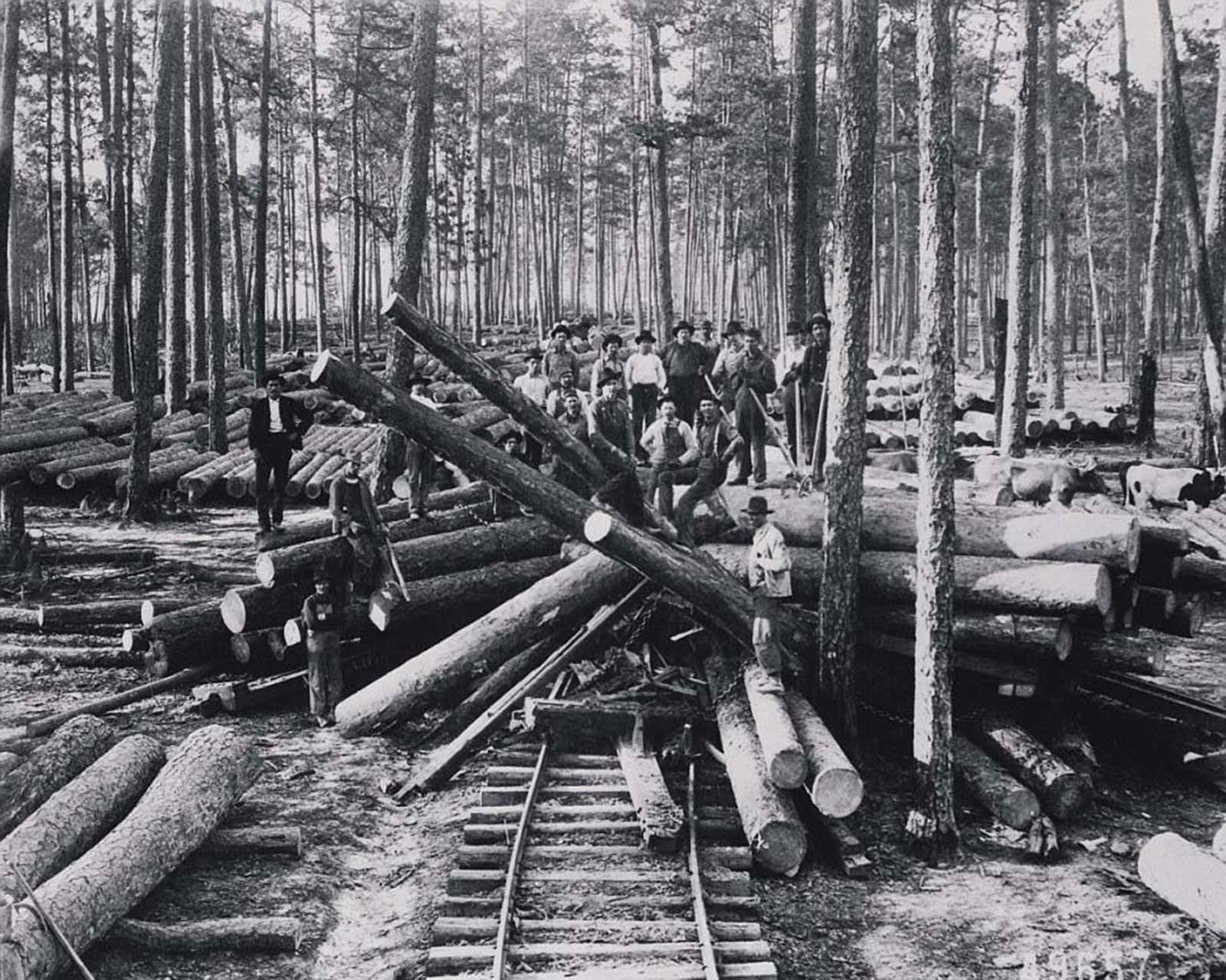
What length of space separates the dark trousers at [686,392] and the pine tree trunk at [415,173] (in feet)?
12.5

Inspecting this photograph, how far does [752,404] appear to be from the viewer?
1455 centimetres

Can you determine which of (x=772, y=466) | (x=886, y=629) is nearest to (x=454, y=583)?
(x=886, y=629)

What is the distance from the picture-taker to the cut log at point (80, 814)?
6.11 m

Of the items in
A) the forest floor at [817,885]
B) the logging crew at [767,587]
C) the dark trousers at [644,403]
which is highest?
the dark trousers at [644,403]

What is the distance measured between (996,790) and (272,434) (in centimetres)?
965

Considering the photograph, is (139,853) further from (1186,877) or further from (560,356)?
(560,356)

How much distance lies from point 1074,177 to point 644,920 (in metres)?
54.8

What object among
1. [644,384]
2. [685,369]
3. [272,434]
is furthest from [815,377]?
[272,434]

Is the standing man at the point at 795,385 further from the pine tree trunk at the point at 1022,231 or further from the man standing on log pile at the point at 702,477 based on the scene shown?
the pine tree trunk at the point at 1022,231

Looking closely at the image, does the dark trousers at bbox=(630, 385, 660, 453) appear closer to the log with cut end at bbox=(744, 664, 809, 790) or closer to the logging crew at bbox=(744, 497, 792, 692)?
the logging crew at bbox=(744, 497, 792, 692)

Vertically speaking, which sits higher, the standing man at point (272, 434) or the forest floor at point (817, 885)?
the standing man at point (272, 434)

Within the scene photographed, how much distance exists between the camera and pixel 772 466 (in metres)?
17.9

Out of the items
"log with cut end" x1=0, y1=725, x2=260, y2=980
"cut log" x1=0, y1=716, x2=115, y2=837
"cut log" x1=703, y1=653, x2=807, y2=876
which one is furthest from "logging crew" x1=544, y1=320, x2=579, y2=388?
"cut log" x1=0, y1=716, x2=115, y2=837

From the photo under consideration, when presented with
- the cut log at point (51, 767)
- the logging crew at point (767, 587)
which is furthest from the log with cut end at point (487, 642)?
the cut log at point (51, 767)
